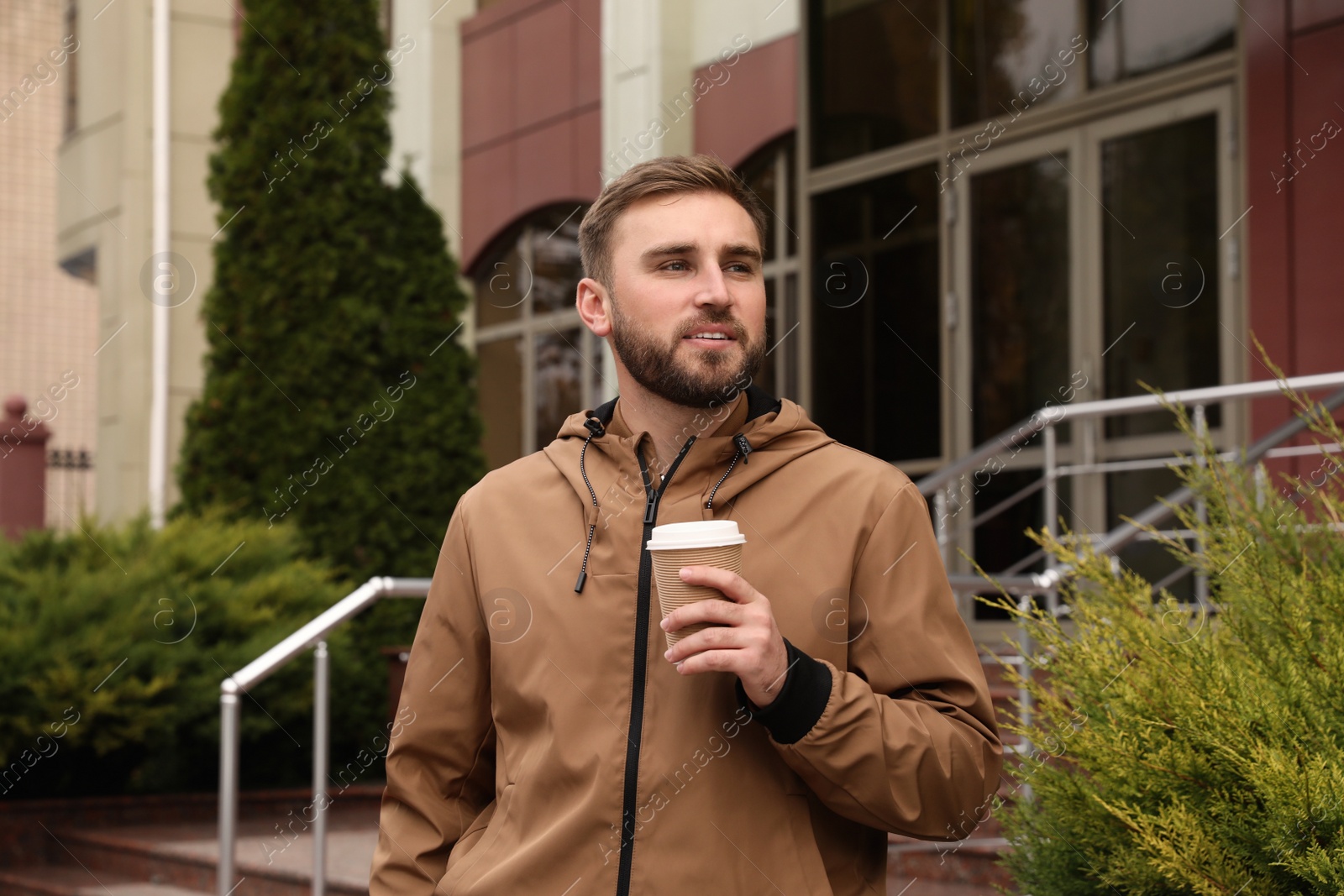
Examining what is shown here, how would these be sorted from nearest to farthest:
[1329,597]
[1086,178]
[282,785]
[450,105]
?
[1329,597] < [1086,178] < [282,785] < [450,105]

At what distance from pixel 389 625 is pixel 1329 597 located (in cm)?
868

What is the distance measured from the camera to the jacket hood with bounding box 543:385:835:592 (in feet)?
8.03

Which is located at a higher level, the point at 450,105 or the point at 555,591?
the point at 450,105

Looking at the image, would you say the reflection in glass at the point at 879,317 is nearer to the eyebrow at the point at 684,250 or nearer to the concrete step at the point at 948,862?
the concrete step at the point at 948,862

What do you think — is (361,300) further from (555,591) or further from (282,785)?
(555,591)

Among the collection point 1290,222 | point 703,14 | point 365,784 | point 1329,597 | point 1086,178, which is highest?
point 703,14

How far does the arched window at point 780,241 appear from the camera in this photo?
11.2 m

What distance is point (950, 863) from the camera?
5664 millimetres

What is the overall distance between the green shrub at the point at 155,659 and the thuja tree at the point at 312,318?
2.22ft

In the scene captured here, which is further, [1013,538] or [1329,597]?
[1013,538]

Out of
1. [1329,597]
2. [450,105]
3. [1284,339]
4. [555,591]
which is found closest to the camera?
[555,591]

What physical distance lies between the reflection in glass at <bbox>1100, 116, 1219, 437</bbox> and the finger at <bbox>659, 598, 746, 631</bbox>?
21.2ft

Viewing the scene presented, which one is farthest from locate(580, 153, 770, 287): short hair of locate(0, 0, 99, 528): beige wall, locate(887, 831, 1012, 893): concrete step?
locate(0, 0, 99, 528): beige wall

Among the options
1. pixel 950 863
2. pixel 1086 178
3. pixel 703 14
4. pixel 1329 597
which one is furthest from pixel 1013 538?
pixel 1329 597
